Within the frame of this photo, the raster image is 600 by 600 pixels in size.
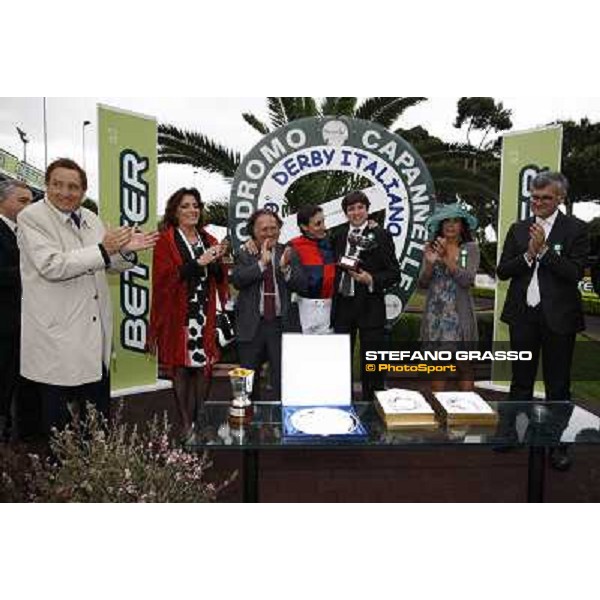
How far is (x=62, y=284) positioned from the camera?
3.18 m

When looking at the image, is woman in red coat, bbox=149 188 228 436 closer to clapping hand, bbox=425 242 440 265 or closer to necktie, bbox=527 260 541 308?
clapping hand, bbox=425 242 440 265

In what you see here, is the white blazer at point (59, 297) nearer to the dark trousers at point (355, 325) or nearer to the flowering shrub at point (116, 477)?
the flowering shrub at point (116, 477)

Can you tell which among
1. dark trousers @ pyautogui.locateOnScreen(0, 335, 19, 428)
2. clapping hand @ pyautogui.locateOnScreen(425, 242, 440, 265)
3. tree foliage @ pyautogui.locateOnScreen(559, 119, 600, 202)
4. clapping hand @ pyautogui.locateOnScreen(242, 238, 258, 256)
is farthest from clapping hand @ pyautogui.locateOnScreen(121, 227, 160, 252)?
tree foliage @ pyautogui.locateOnScreen(559, 119, 600, 202)

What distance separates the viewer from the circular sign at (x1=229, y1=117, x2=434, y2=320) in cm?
420

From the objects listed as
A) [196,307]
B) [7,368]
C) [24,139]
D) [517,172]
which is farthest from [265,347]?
[517,172]

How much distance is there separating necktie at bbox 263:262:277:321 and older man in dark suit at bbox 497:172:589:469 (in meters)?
1.52

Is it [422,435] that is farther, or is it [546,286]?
[546,286]

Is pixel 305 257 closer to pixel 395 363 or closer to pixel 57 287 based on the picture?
pixel 395 363

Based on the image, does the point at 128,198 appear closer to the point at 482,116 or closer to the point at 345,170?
the point at 345,170

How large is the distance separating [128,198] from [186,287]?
0.99 meters

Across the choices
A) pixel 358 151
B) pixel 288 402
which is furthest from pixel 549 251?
pixel 288 402

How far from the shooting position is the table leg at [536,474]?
2865 mm

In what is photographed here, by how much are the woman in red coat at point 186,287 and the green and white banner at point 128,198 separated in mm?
549

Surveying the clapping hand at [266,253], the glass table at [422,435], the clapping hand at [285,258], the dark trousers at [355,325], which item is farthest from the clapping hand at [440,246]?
the glass table at [422,435]
